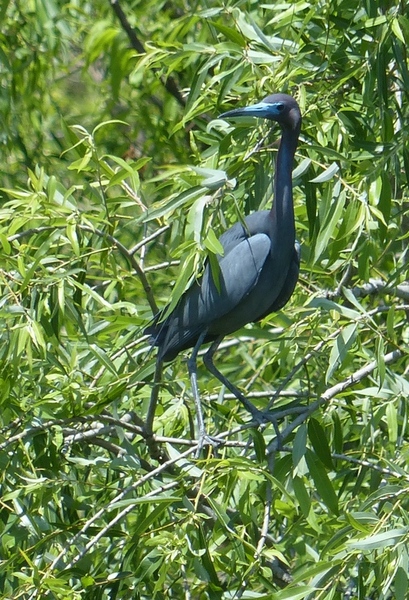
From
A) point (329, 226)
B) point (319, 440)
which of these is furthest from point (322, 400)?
point (329, 226)

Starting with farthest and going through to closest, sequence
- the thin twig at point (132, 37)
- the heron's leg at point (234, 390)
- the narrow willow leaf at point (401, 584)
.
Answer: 1. the thin twig at point (132, 37)
2. the heron's leg at point (234, 390)
3. the narrow willow leaf at point (401, 584)

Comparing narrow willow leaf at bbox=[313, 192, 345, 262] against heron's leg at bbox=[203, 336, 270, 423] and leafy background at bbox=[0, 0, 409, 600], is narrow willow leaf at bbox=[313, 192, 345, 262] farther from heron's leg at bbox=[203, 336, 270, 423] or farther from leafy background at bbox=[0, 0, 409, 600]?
heron's leg at bbox=[203, 336, 270, 423]

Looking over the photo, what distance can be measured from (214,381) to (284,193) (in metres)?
0.75

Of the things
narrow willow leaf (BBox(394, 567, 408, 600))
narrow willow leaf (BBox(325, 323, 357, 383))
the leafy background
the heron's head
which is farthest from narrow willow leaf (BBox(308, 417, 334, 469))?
the heron's head

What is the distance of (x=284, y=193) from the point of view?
2896 millimetres

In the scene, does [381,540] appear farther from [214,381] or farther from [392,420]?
[214,381]

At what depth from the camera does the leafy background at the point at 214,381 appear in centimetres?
224

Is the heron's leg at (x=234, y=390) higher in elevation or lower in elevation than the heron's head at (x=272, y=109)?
lower

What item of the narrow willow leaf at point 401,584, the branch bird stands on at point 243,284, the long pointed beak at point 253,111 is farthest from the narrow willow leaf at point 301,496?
the long pointed beak at point 253,111

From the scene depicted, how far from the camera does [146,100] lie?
5.17 meters

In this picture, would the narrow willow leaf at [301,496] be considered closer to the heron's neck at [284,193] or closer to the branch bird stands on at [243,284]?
the branch bird stands on at [243,284]

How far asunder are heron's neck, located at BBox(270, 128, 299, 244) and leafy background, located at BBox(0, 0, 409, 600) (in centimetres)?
6

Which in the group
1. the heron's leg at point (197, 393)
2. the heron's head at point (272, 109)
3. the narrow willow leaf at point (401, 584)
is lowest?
the heron's leg at point (197, 393)

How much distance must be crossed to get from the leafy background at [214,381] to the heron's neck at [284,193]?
57 mm
